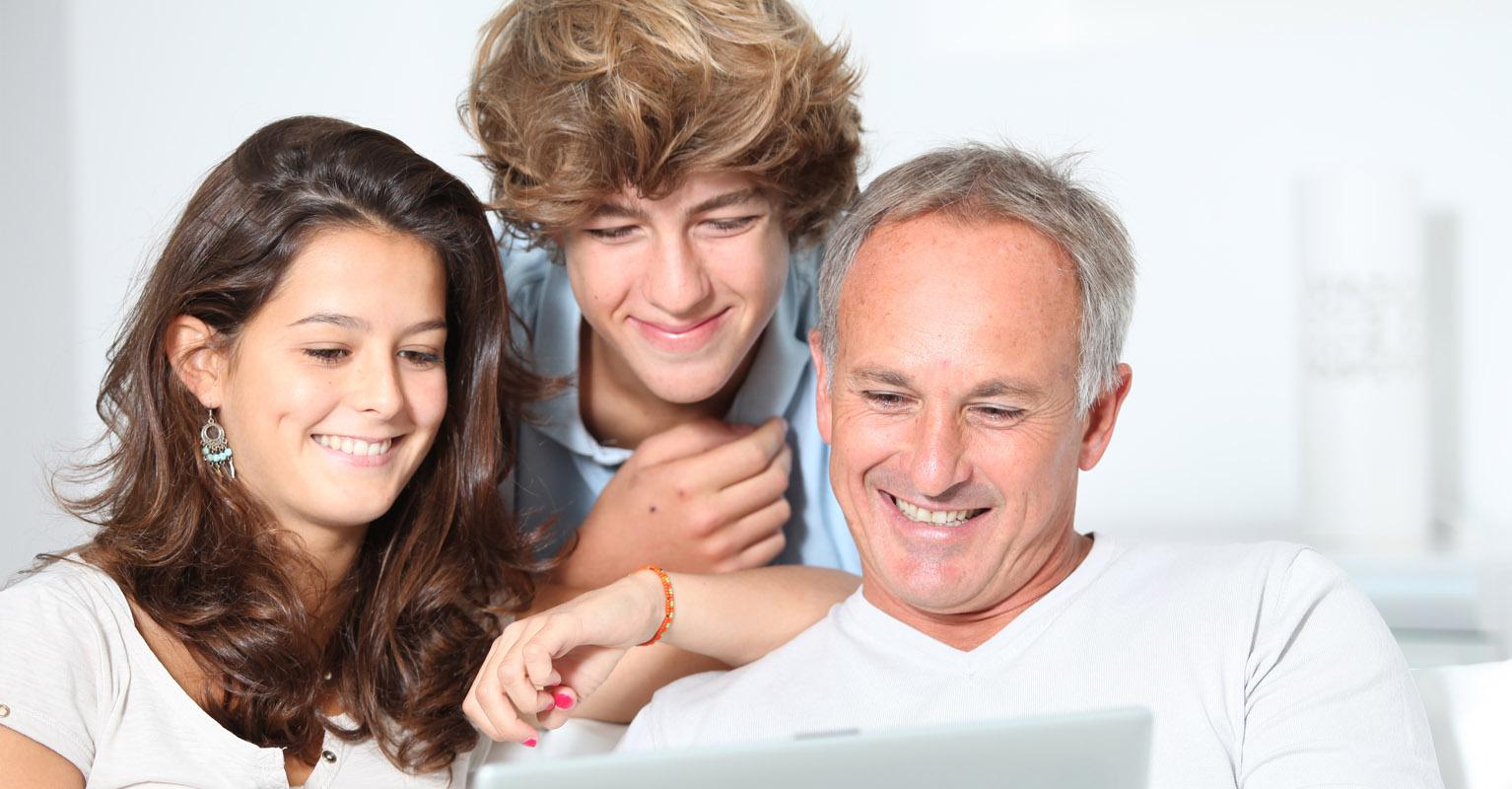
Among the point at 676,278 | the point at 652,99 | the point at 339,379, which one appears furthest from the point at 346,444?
the point at 652,99

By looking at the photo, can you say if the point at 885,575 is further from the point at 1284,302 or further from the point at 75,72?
the point at 75,72

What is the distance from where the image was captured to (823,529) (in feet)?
8.42

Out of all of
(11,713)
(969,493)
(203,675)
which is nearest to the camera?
(11,713)

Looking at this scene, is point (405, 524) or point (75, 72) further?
point (75, 72)

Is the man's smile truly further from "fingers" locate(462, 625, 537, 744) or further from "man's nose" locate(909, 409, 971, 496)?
"fingers" locate(462, 625, 537, 744)

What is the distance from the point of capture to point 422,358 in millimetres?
1973

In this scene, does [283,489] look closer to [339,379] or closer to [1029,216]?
[339,379]

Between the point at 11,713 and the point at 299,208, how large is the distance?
2.28 ft

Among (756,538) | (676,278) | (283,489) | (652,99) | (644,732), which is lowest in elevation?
(644,732)

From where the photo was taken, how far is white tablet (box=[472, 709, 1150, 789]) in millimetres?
971

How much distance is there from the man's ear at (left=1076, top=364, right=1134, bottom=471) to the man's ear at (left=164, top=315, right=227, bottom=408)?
112cm

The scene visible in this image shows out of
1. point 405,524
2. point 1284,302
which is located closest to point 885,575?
point 405,524

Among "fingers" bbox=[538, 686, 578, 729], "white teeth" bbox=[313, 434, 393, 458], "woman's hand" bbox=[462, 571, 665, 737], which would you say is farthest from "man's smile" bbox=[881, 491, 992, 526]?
"white teeth" bbox=[313, 434, 393, 458]

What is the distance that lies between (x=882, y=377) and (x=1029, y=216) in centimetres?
26
